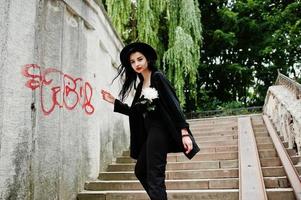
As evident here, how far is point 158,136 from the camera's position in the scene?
2.45 m

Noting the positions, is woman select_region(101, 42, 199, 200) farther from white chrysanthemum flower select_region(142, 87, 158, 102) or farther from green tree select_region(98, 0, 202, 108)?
green tree select_region(98, 0, 202, 108)

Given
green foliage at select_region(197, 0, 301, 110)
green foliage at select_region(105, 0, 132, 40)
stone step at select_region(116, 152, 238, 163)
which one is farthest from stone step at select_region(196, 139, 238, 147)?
green foliage at select_region(197, 0, 301, 110)

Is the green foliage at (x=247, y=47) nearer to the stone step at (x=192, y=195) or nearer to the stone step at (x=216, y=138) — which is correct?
the stone step at (x=216, y=138)

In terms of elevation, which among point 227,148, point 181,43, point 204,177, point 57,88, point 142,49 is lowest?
point 204,177

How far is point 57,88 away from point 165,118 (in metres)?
1.67

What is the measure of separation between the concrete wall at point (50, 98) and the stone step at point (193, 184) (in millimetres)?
223

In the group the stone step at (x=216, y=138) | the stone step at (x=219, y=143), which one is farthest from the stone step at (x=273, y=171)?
the stone step at (x=216, y=138)

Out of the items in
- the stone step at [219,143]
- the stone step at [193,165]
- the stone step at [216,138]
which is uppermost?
the stone step at [216,138]

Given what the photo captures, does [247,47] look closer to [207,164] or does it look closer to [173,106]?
[207,164]

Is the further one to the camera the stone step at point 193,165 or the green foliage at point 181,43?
the green foliage at point 181,43

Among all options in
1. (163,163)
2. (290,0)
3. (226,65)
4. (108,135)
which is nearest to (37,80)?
(163,163)

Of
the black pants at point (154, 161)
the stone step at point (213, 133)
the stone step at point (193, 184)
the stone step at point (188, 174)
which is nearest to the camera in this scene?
the black pants at point (154, 161)

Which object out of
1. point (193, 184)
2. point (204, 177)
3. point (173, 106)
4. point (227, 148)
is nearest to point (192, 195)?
point (193, 184)

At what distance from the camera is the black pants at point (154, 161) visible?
230 cm
